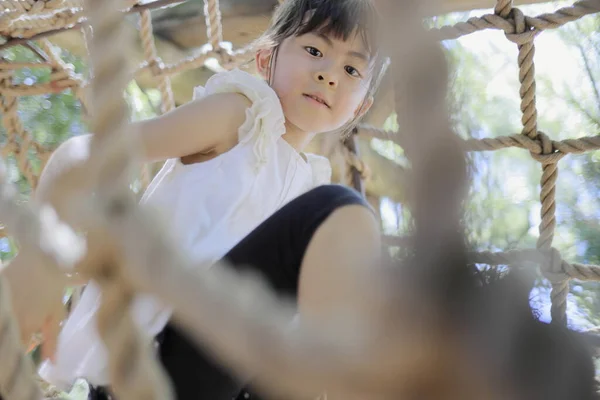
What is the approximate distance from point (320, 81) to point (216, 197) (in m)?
0.17

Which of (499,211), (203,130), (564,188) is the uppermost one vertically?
(499,211)

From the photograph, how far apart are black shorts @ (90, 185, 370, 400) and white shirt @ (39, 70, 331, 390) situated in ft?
0.10

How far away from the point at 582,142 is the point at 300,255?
0.34m

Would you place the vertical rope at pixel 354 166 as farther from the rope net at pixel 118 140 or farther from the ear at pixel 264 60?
the ear at pixel 264 60

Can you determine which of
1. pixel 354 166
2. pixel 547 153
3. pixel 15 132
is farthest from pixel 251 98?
pixel 15 132

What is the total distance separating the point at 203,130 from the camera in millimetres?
652

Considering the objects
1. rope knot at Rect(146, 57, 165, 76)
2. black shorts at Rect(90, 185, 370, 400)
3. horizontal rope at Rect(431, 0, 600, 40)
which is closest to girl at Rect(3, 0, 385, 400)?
black shorts at Rect(90, 185, 370, 400)

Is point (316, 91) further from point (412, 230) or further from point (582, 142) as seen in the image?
point (412, 230)

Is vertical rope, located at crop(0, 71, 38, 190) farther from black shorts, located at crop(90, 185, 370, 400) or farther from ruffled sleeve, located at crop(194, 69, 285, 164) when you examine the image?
black shorts, located at crop(90, 185, 370, 400)

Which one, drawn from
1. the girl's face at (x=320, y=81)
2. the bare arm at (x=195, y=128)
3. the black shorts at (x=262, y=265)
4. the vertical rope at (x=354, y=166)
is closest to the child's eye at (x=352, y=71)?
the girl's face at (x=320, y=81)

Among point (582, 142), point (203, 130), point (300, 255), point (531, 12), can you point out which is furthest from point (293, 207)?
point (531, 12)

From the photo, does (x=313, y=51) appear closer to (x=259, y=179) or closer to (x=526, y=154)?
(x=259, y=179)

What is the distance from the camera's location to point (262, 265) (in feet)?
1.82

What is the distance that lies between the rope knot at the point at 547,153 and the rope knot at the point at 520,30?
0.11 metres
